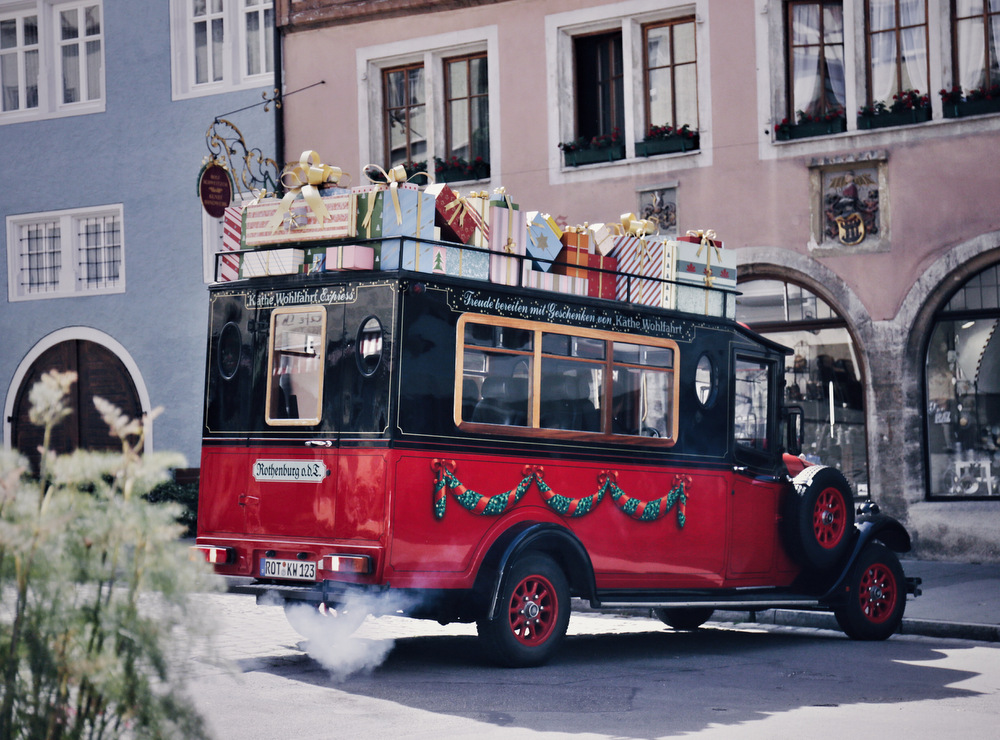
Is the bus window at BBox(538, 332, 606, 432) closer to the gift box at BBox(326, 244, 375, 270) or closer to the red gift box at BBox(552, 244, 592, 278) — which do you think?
the red gift box at BBox(552, 244, 592, 278)

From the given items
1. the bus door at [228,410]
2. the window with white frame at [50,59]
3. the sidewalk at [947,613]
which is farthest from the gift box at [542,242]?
the window with white frame at [50,59]

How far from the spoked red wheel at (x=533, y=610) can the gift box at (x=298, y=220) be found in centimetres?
248

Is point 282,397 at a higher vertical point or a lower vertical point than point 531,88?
lower

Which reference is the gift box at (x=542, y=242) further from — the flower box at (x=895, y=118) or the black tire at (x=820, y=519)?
the flower box at (x=895, y=118)

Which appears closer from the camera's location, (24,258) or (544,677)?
(544,677)

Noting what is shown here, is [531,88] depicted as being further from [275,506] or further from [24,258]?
[275,506]

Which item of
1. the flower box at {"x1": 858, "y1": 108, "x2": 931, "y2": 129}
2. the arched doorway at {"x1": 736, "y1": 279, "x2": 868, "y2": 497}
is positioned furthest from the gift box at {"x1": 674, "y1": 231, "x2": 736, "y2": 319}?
the flower box at {"x1": 858, "y1": 108, "x2": 931, "y2": 129}

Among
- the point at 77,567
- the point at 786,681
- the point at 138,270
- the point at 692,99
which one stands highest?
the point at 692,99

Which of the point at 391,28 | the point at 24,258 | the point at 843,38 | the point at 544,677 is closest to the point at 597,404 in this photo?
the point at 544,677

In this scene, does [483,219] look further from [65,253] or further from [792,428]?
[65,253]

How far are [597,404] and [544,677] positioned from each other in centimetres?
200

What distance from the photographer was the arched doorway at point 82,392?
22.1m

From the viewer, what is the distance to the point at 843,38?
1689 cm

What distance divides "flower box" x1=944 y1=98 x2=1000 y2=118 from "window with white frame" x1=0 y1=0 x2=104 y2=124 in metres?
13.6
